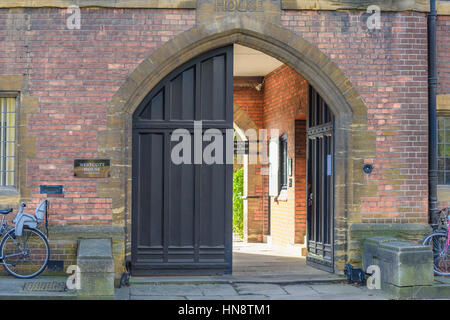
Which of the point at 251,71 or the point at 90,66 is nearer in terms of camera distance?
the point at 90,66

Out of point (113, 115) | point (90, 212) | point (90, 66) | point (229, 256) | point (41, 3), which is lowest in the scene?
point (229, 256)

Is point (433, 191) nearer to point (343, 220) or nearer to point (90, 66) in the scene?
point (343, 220)

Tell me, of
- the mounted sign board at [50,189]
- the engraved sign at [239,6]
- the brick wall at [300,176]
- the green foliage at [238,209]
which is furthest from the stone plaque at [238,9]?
the green foliage at [238,209]

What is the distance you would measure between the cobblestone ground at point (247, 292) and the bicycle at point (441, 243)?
1.29 meters

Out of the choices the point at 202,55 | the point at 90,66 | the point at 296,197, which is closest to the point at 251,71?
the point at 296,197

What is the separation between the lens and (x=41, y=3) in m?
9.45

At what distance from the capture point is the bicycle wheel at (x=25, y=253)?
9242mm

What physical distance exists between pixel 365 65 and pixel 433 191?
2.19 metres

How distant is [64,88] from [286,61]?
3398mm

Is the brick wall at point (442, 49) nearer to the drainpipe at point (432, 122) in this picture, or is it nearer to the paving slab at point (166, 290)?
the drainpipe at point (432, 122)

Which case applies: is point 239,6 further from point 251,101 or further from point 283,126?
point 251,101

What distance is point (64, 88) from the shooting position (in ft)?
31.2

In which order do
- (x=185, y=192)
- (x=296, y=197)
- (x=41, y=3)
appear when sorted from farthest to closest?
(x=296, y=197) < (x=185, y=192) < (x=41, y=3)

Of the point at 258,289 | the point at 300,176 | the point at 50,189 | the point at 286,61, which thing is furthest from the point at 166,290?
the point at 300,176
